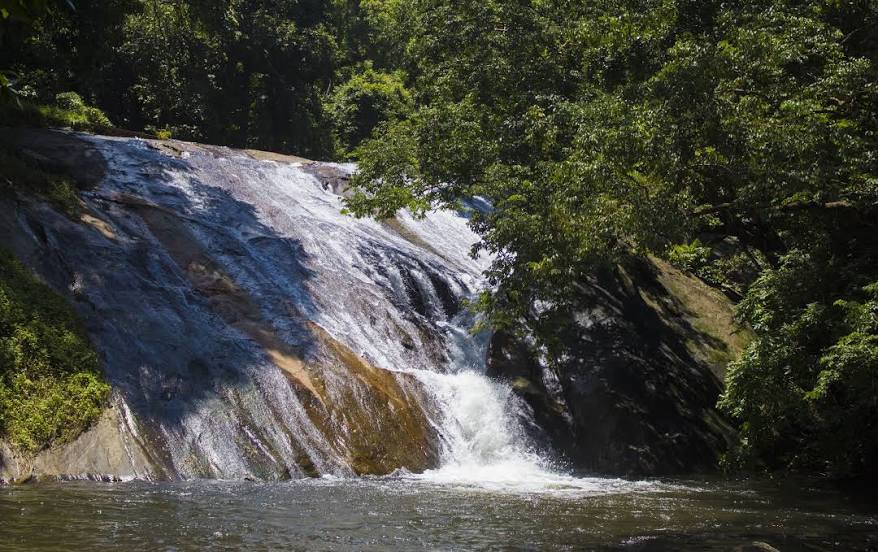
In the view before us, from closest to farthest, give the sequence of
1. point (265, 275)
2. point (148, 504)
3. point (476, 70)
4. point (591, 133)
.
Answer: point (148, 504) → point (591, 133) → point (265, 275) → point (476, 70)

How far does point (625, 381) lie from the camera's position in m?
16.3

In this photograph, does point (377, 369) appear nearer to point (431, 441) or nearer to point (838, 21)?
point (431, 441)

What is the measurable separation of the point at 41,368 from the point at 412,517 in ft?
18.6

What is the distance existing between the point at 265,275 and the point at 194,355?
10.7ft

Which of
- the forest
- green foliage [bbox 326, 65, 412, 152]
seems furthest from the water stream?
green foliage [bbox 326, 65, 412, 152]

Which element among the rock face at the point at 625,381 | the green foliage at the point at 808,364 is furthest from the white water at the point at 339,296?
the green foliage at the point at 808,364

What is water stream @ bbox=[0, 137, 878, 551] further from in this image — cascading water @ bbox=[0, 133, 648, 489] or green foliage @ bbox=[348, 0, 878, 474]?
green foliage @ bbox=[348, 0, 878, 474]

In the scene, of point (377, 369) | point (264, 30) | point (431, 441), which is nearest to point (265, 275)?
point (377, 369)

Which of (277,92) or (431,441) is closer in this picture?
(431,441)

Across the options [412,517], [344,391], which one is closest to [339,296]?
[344,391]

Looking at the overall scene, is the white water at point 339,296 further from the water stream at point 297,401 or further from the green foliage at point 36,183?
the green foliage at point 36,183

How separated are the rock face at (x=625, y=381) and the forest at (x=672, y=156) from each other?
108cm

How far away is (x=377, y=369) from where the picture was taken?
14.2m

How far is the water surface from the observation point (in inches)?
286
